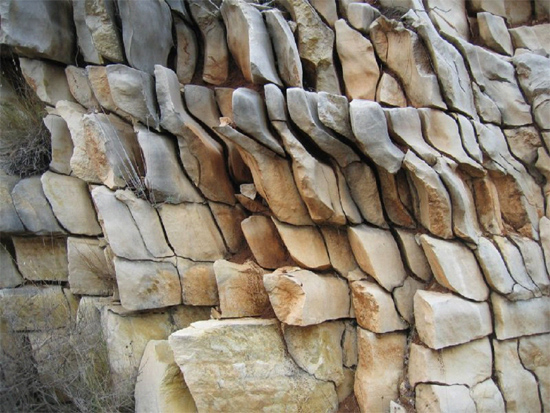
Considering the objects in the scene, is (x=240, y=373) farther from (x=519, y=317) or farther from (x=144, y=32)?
(x=144, y=32)

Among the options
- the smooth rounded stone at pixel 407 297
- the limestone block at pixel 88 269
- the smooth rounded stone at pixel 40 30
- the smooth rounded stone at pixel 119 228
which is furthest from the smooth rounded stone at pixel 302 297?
the smooth rounded stone at pixel 40 30

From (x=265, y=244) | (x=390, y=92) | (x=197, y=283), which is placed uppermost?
(x=390, y=92)

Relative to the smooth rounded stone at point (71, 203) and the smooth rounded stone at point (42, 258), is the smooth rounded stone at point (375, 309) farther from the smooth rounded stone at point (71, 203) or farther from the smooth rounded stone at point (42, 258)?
the smooth rounded stone at point (42, 258)

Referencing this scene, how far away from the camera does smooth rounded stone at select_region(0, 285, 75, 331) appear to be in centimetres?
385

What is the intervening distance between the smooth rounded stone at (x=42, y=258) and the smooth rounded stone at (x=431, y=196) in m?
3.14

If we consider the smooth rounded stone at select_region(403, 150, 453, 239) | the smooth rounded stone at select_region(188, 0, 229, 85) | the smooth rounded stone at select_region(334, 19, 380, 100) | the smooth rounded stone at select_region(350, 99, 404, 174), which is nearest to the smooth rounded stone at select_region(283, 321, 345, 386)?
the smooth rounded stone at select_region(403, 150, 453, 239)

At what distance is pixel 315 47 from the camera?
4.05 metres

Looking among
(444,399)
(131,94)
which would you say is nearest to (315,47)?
(131,94)

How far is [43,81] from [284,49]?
240cm

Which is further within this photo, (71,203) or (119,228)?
(71,203)

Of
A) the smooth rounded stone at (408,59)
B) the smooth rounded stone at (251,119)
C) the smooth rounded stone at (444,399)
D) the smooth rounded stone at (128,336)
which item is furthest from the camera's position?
the smooth rounded stone at (408,59)

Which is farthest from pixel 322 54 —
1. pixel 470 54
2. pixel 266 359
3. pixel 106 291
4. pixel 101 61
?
pixel 106 291

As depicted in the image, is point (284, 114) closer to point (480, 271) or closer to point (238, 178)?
point (238, 178)

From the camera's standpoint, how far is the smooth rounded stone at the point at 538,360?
3307 millimetres
